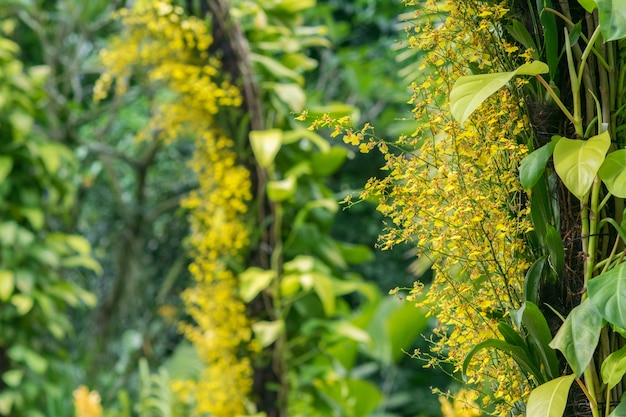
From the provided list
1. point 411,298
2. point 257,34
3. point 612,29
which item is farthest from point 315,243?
point 612,29

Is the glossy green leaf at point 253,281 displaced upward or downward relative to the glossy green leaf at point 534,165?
downward

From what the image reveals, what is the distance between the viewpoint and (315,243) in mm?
2070

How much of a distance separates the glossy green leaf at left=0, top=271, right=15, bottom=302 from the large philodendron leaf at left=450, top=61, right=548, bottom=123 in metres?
2.02

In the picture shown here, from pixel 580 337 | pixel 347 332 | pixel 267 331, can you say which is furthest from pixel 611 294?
pixel 347 332

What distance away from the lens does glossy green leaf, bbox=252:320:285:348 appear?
1898 millimetres

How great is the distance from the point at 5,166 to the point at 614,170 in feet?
7.03

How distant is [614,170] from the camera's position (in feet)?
2.20

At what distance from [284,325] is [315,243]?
23 cm

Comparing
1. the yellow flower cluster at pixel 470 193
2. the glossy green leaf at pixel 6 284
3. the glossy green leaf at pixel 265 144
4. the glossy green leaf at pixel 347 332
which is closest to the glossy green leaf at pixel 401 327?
the glossy green leaf at pixel 347 332

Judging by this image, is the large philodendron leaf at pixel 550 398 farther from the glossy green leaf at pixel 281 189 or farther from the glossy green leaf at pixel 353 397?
the glossy green leaf at pixel 353 397

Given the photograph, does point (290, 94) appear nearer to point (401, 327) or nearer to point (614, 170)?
point (614, 170)

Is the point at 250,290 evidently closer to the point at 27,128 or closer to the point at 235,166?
the point at 235,166

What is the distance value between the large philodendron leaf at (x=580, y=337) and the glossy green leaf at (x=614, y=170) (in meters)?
0.10

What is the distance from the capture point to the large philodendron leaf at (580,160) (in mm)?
661
